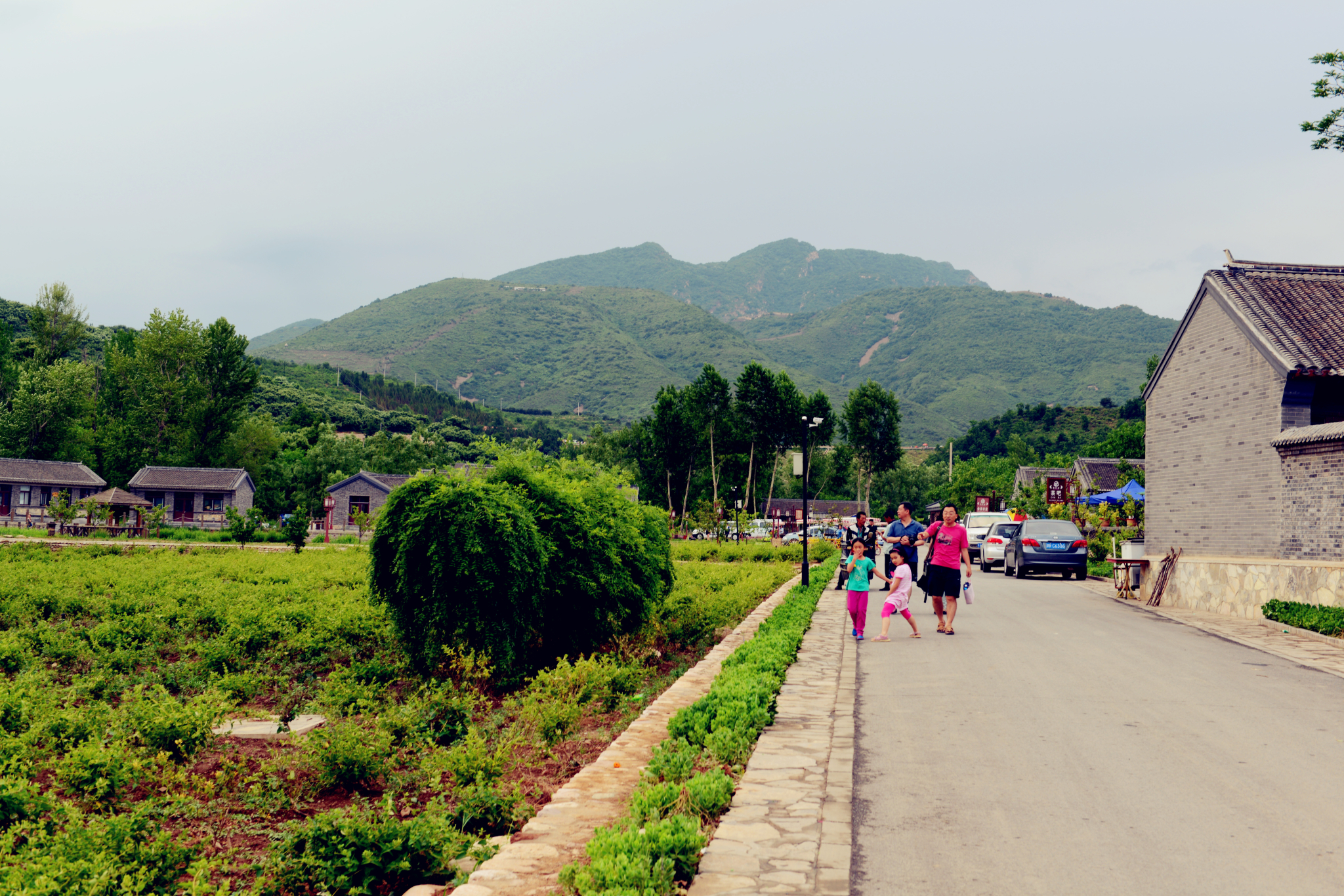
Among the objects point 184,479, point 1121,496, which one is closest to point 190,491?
point 184,479

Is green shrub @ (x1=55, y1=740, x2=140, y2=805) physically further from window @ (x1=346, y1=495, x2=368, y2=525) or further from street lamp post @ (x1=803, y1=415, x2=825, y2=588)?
window @ (x1=346, y1=495, x2=368, y2=525)

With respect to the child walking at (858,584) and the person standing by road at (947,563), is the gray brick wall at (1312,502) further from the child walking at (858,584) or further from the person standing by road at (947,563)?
the child walking at (858,584)

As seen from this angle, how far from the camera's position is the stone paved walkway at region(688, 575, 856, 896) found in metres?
4.26

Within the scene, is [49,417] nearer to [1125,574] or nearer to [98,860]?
[1125,574]

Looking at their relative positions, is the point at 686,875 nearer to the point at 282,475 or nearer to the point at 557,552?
the point at 557,552

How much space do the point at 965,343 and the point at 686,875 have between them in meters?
202

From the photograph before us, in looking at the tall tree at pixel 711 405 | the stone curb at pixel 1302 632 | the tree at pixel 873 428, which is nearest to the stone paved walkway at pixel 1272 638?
the stone curb at pixel 1302 632

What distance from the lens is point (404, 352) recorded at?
196 metres

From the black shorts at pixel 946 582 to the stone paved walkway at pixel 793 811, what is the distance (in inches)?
181

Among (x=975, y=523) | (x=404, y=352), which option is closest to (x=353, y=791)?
(x=975, y=523)

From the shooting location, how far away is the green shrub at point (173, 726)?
8102mm

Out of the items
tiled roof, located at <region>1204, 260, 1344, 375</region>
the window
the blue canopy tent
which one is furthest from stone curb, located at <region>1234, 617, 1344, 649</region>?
the window

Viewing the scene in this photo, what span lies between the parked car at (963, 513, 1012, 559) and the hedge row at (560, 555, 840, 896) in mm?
24894

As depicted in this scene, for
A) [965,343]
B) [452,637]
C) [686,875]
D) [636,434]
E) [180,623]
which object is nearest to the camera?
[686,875]
